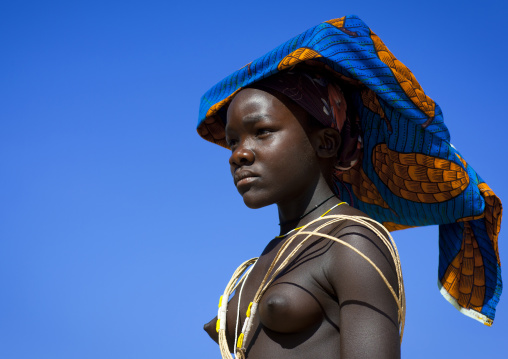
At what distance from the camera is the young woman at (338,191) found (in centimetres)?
255

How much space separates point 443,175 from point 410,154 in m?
0.18

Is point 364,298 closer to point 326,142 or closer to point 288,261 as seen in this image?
point 288,261

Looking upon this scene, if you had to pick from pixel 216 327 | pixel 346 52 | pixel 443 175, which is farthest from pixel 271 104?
pixel 216 327

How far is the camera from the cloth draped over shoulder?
2869 millimetres

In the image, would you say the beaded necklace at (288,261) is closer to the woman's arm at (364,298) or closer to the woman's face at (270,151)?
the woman's arm at (364,298)

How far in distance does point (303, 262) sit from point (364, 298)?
1.25 feet

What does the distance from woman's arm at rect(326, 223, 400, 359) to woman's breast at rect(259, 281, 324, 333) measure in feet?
0.37

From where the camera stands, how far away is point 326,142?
10.0ft

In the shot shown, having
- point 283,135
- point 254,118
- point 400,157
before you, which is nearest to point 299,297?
point 283,135

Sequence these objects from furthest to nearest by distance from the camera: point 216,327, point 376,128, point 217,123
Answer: point 217,123 < point 376,128 < point 216,327

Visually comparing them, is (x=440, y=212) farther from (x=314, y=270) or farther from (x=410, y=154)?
(x=314, y=270)

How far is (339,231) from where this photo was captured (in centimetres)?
272

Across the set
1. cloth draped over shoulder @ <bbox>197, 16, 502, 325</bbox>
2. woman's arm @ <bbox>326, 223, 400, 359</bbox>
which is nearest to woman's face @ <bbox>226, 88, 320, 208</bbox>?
cloth draped over shoulder @ <bbox>197, 16, 502, 325</bbox>

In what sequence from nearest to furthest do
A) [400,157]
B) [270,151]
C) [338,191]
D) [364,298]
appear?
[364,298], [270,151], [400,157], [338,191]
